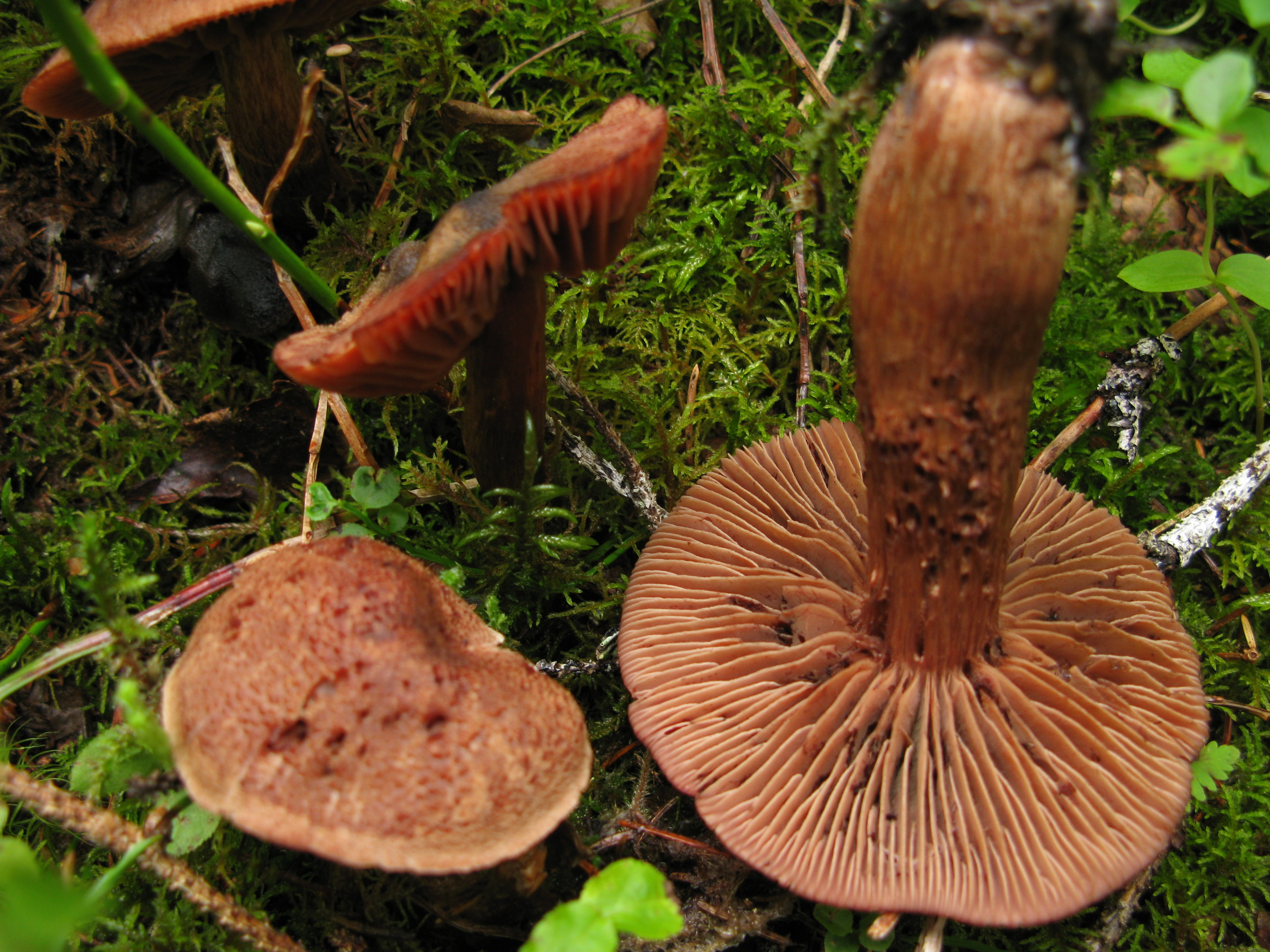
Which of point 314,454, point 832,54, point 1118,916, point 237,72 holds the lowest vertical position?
point 1118,916

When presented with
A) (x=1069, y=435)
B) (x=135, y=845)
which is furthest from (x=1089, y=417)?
(x=135, y=845)

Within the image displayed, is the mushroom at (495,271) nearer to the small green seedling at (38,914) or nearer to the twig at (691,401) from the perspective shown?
the twig at (691,401)

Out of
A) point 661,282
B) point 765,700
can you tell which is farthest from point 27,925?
point 661,282

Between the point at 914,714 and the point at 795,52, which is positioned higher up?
the point at 795,52

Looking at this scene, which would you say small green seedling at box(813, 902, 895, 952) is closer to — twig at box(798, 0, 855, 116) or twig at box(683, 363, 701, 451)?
twig at box(683, 363, 701, 451)

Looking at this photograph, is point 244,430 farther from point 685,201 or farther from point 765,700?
point 765,700

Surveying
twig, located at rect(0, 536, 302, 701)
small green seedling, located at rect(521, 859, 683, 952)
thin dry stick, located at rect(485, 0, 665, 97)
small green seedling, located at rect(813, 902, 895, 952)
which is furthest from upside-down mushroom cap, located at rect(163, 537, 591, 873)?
thin dry stick, located at rect(485, 0, 665, 97)

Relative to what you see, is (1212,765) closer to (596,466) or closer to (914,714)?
(914,714)

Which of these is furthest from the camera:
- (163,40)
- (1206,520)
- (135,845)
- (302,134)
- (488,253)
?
(1206,520)
